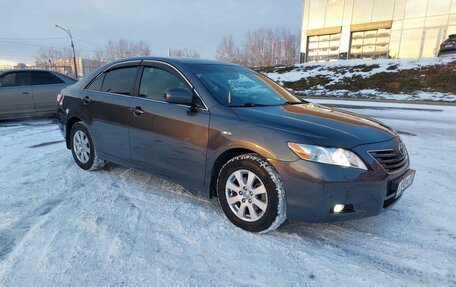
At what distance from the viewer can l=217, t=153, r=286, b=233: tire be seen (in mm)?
2826

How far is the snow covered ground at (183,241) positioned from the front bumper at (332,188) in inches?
12.4

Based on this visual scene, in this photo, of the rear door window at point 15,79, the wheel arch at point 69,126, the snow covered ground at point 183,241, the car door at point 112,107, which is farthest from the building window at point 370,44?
the wheel arch at point 69,126

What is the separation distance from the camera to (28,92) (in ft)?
28.6

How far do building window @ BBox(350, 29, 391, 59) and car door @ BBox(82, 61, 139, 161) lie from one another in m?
32.0

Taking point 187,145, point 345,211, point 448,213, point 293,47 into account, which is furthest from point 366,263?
point 293,47

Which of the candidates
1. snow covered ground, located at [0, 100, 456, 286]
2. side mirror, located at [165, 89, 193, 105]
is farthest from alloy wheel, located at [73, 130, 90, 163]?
side mirror, located at [165, 89, 193, 105]

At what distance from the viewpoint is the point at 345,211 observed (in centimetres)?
276

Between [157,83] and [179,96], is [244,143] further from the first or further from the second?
[157,83]

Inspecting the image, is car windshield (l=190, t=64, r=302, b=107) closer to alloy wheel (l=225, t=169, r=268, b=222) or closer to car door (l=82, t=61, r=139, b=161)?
alloy wheel (l=225, t=169, r=268, b=222)

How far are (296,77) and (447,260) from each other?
20829 mm

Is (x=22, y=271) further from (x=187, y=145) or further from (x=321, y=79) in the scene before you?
(x=321, y=79)

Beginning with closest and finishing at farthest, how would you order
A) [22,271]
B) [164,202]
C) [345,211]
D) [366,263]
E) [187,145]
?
1. [22,271]
2. [366,263]
3. [345,211]
4. [187,145]
5. [164,202]

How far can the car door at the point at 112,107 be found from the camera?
4.02 m

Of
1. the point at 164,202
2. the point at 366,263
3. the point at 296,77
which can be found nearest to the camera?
the point at 366,263
